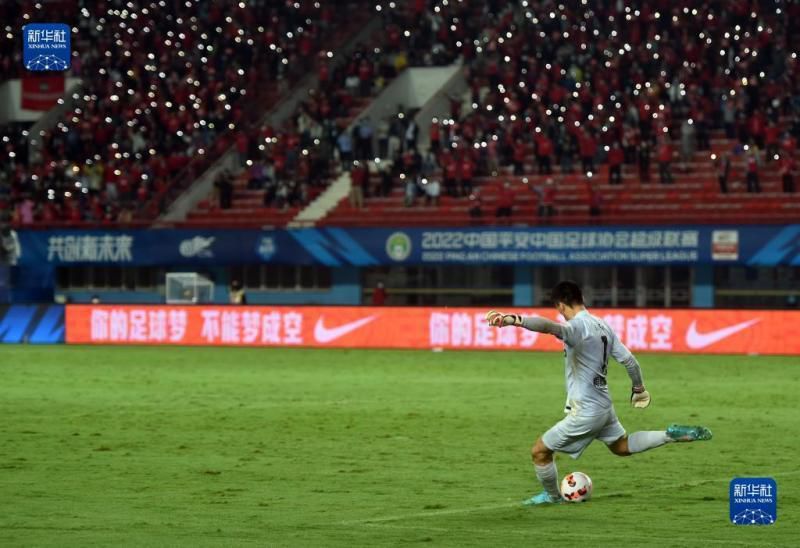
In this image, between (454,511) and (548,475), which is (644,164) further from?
(454,511)

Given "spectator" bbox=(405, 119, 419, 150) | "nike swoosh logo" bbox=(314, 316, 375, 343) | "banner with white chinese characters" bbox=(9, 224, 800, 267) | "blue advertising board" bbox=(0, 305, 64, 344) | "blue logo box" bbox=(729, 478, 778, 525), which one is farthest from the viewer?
"spectator" bbox=(405, 119, 419, 150)

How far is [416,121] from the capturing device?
175 feet

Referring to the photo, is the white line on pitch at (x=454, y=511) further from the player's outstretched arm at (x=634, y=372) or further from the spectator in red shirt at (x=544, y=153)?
the spectator in red shirt at (x=544, y=153)

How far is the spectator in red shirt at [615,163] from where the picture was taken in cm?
4750

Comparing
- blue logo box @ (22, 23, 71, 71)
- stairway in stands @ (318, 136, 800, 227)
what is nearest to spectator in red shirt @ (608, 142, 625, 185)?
stairway in stands @ (318, 136, 800, 227)

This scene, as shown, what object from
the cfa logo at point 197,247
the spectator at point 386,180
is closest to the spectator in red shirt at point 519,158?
the spectator at point 386,180

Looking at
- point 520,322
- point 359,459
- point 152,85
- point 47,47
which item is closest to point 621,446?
point 520,322

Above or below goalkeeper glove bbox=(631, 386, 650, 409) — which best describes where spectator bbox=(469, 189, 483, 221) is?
above

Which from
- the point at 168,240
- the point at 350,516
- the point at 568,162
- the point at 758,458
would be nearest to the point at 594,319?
the point at 350,516

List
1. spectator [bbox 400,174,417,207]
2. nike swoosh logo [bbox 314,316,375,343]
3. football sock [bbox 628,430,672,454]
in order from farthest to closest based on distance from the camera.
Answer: spectator [bbox 400,174,417,207] → nike swoosh logo [bbox 314,316,375,343] → football sock [bbox 628,430,672,454]

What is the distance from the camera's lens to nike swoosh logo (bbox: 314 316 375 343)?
4019 cm

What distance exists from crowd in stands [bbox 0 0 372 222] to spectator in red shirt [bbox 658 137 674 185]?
15.9m

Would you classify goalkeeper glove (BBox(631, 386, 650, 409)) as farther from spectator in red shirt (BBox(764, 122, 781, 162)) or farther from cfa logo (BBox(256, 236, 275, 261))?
cfa logo (BBox(256, 236, 275, 261))

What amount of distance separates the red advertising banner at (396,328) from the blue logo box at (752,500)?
24.6m
